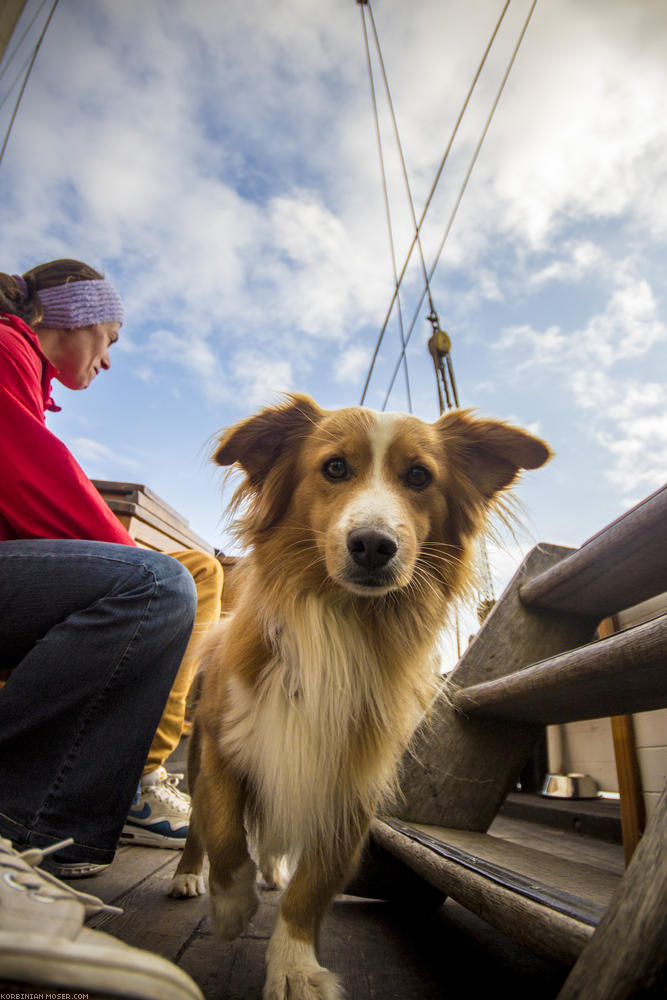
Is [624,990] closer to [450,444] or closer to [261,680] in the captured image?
[261,680]

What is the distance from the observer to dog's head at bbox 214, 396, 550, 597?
144 centimetres

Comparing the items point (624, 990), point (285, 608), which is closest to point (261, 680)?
point (285, 608)

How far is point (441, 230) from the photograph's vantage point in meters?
4.81

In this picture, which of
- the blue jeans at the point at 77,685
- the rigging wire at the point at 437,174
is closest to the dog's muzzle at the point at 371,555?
the blue jeans at the point at 77,685

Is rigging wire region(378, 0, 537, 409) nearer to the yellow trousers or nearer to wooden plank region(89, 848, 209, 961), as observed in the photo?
the yellow trousers

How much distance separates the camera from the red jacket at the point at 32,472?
1405 millimetres

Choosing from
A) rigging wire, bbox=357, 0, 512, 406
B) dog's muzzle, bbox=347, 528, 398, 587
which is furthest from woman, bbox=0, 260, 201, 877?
rigging wire, bbox=357, 0, 512, 406

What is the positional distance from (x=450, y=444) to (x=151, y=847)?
1.90 metres

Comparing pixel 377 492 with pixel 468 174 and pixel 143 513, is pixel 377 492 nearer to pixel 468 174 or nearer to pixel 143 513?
pixel 143 513

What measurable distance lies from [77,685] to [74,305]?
1.23 meters

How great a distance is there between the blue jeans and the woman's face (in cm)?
83

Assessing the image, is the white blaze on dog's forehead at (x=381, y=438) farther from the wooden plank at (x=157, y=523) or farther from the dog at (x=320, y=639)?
the wooden plank at (x=157, y=523)

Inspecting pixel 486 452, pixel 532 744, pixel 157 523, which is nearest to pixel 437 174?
pixel 157 523

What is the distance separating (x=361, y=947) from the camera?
1.33 metres
